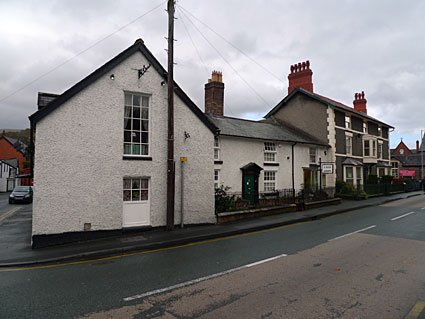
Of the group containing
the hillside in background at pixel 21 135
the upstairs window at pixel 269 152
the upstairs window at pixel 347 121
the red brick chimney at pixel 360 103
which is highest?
the hillside in background at pixel 21 135

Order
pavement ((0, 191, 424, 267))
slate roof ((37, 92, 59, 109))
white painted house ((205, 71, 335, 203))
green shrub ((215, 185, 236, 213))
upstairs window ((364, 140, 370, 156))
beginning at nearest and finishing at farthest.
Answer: pavement ((0, 191, 424, 267))
slate roof ((37, 92, 59, 109))
green shrub ((215, 185, 236, 213))
white painted house ((205, 71, 335, 203))
upstairs window ((364, 140, 370, 156))

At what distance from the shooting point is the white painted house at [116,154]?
923 centimetres

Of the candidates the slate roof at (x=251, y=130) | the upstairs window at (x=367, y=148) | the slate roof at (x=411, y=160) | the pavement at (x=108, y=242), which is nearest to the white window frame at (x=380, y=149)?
the upstairs window at (x=367, y=148)

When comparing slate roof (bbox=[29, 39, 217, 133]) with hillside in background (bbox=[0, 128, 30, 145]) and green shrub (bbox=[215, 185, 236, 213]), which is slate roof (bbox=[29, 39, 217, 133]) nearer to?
green shrub (bbox=[215, 185, 236, 213])

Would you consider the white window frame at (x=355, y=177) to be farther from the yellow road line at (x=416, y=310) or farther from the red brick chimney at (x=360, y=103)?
the yellow road line at (x=416, y=310)

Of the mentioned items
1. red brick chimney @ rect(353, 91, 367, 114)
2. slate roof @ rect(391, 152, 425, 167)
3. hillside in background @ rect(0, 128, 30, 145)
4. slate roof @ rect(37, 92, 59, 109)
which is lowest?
slate roof @ rect(37, 92, 59, 109)

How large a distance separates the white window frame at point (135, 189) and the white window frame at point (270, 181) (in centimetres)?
1034

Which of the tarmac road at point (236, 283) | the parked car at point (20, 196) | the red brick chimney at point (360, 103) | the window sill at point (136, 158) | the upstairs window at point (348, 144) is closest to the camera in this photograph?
the tarmac road at point (236, 283)

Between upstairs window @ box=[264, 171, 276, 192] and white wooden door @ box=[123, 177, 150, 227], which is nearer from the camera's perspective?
white wooden door @ box=[123, 177, 150, 227]

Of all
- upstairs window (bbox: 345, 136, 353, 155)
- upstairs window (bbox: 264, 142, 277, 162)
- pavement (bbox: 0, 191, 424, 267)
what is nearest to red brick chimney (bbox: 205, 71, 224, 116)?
upstairs window (bbox: 264, 142, 277, 162)

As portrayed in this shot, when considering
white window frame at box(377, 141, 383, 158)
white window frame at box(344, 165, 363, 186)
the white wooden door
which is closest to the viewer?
the white wooden door

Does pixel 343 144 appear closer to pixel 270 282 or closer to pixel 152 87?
pixel 152 87

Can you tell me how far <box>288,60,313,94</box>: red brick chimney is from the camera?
88.6 ft

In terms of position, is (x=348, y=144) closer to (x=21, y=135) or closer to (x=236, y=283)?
(x=236, y=283)
